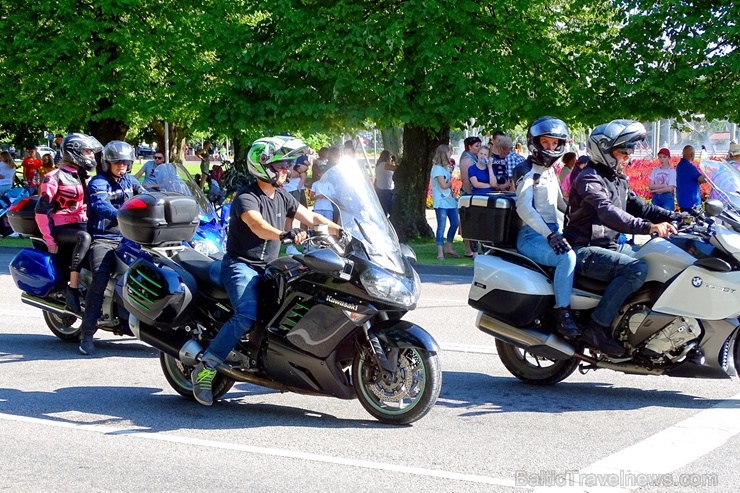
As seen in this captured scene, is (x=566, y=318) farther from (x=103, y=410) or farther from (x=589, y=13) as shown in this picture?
(x=589, y=13)

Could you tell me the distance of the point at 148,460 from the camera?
5992 millimetres

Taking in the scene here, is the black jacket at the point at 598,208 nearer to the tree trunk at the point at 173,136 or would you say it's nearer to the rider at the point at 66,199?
the rider at the point at 66,199

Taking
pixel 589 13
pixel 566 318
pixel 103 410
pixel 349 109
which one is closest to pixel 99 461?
pixel 103 410

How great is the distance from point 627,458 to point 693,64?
12.6m

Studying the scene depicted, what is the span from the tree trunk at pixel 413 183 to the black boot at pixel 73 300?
11.2m

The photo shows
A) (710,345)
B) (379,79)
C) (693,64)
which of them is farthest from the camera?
(379,79)

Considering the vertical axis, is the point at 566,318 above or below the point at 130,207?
below

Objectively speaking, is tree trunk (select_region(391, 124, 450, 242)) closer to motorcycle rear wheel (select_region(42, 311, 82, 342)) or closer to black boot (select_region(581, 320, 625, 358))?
motorcycle rear wheel (select_region(42, 311, 82, 342))

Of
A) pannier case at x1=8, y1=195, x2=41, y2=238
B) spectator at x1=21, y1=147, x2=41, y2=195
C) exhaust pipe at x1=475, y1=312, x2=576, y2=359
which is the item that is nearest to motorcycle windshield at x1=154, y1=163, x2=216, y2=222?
pannier case at x1=8, y1=195, x2=41, y2=238

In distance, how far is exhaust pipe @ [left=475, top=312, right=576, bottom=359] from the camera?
7484 millimetres

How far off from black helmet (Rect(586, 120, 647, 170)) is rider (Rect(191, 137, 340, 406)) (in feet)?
6.62

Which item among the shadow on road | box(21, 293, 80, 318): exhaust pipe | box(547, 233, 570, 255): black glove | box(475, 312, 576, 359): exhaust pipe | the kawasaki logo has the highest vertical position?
box(547, 233, 570, 255): black glove

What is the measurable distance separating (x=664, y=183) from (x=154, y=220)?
38.3 ft

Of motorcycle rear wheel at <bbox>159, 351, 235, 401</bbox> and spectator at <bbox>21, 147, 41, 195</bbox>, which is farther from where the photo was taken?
A: spectator at <bbox>21, 147, 41, 195</bbox>
